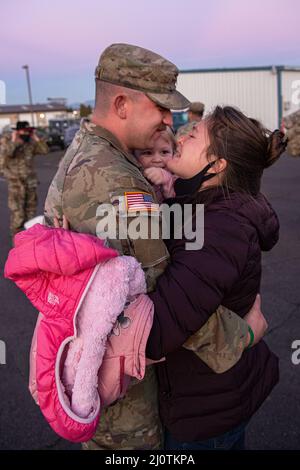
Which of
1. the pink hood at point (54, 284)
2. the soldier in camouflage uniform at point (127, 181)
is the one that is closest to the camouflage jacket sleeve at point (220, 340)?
the soldier in camouflage uniform at point (127, 181)

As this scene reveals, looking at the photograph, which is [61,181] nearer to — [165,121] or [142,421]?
[165,121]

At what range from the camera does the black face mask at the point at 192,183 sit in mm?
1796

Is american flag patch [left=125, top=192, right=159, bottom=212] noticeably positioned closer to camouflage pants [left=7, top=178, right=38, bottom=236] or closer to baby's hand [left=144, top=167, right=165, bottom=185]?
baby's hand [left=144, top=167, right=165, bottom=185]

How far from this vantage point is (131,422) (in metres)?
1.80

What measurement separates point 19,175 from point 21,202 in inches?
19.0

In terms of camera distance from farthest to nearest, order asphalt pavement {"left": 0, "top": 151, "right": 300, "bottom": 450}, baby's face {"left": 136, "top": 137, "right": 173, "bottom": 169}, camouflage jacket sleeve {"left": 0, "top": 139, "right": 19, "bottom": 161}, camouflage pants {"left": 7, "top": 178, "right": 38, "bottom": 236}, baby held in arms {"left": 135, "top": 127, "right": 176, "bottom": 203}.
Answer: camouflage jacket sleeve {"left": 0, "top": 139, "right": 19, "bottom": 161}, camouflage pants {"left": 7, "top": 178, "right": 38, "bottom": 236}, asphalt pavement {"left": 0, "top": 151, "right": 300, "bottom": 450}, baby's face {"left": 136, "top": 137, "right": 173, "bottom": 169}, baby held in arms {"left": 135, "top": 127, "right": 176, "bottom": 203}

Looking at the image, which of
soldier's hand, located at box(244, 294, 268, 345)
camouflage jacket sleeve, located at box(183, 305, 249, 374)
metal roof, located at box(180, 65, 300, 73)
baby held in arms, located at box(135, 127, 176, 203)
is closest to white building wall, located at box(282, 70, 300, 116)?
metal roof, located at box(180, 65, 300, 73)

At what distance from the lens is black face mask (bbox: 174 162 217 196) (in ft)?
5.89

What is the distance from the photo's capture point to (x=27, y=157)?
8.61 metres

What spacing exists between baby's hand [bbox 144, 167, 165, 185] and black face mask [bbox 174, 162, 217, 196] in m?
0.10

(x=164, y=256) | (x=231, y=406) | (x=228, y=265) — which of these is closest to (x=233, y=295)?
(x=228, y=265)

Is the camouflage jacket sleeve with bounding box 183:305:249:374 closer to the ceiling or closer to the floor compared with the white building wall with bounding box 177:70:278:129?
closer to the ceiling

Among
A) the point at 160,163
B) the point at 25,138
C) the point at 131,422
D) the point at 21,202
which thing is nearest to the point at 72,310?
the point at 131,422

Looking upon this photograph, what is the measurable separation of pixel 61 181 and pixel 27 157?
23.8ft
